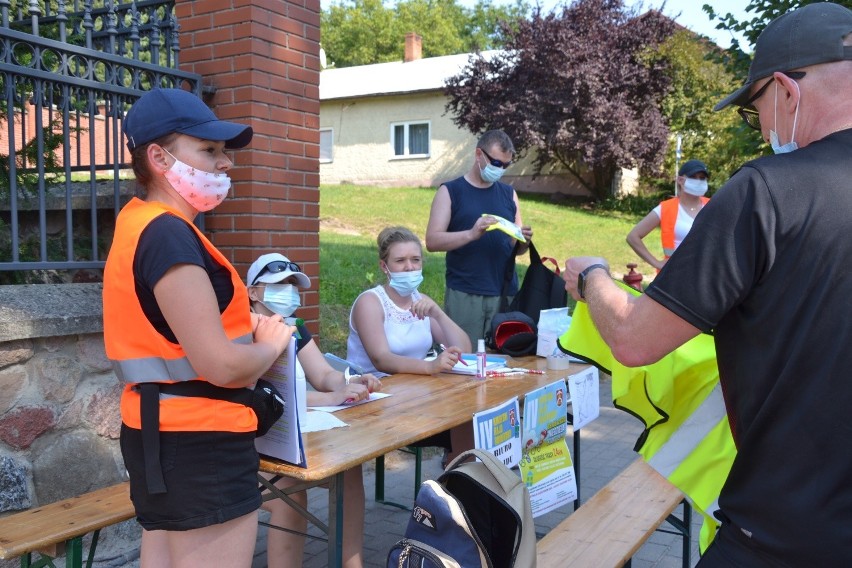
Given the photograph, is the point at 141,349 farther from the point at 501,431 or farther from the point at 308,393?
the point at 501,431

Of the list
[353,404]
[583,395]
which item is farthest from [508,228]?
[353,404]

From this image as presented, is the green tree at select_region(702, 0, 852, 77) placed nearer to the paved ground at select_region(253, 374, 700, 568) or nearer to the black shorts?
the paved ground at select_region(253, 374, 700, 568)

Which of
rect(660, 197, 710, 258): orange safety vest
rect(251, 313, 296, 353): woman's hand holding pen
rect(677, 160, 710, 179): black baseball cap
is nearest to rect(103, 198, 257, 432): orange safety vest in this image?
rect(251, 313, 296, 353): woman's hand holding pen

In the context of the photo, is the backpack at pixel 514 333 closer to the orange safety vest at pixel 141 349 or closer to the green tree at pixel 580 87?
the orange safety vest at pixel 141 349

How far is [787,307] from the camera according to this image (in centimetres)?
146

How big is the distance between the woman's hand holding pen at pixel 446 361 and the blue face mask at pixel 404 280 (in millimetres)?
401

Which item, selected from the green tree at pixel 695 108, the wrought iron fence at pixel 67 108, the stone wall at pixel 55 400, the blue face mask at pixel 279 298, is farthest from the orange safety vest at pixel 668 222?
the green tree at pixel 695 108

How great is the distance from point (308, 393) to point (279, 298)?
42cm

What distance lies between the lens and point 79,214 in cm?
442

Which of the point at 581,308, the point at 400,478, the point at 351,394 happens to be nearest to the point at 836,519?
the point at 581,308

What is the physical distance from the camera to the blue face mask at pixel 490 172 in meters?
4.83

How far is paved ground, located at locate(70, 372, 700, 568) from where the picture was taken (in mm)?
3840

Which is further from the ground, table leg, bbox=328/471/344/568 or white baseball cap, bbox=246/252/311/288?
white baseball cap, bbox=246/252/311/288

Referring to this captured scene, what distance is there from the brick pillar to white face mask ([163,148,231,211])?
83.6 inches
